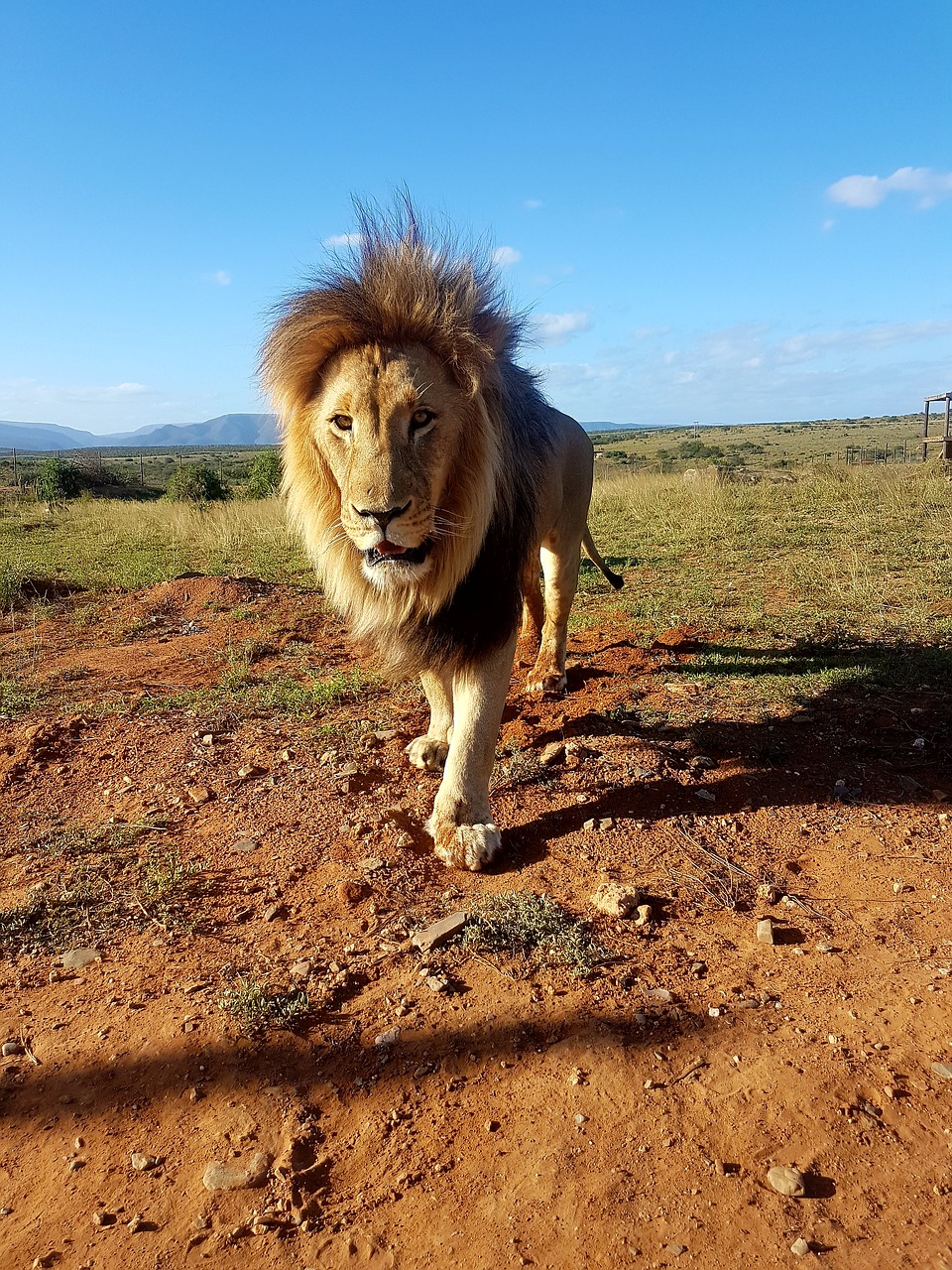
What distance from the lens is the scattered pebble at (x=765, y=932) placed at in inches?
101

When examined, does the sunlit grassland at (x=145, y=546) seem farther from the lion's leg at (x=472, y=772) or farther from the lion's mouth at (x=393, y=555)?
the lion's mouth at (x=393, y=555)

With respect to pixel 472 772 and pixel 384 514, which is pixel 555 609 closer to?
pixel 472 772

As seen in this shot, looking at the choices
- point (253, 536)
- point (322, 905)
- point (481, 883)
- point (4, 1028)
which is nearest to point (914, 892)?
point (481, 883)

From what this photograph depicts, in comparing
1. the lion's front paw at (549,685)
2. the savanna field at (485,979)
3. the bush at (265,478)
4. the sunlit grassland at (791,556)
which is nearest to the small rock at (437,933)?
the savanna field at (485,979)

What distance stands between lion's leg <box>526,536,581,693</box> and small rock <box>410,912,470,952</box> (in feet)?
8.78

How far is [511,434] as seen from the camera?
339cm

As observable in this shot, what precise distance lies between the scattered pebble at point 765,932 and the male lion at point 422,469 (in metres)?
1.04

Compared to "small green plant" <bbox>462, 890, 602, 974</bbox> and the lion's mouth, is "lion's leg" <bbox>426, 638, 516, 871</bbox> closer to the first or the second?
"small green plant" <bbox>462, 890, 602, 974</bbox>

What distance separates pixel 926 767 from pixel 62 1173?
3871mm

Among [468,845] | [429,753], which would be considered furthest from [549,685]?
[468,845]

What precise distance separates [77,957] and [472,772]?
1568 millimetres

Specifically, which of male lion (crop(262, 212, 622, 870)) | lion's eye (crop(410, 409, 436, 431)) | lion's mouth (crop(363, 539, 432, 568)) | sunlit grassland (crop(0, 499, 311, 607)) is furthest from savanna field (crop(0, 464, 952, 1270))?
sunlit grassland (crop(0, 499, 311, 607))

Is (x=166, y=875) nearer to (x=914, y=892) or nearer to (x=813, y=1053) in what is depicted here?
(x=813, y=1053)

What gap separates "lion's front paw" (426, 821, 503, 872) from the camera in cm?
308
